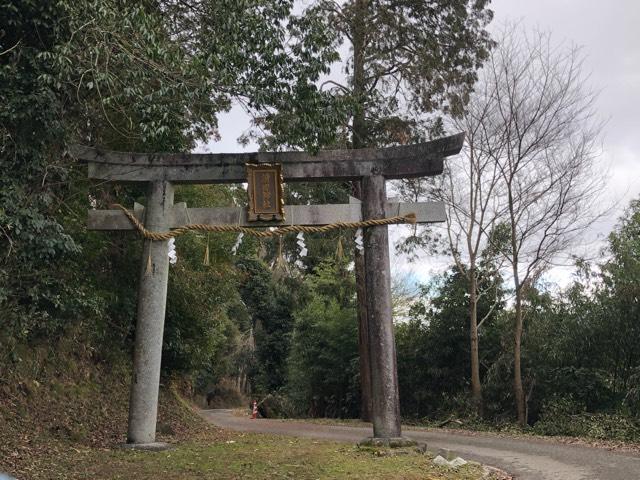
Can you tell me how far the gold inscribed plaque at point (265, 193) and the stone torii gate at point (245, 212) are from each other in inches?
4.0

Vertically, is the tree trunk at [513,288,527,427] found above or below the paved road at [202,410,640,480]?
above

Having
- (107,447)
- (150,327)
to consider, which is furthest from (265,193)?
(107,447)

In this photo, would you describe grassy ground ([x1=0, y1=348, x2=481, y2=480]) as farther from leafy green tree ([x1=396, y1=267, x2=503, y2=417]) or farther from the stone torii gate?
leafy green tree ([x1=396, y1=267, x2=503, y2=417])

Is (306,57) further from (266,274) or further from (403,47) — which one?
(266,274)

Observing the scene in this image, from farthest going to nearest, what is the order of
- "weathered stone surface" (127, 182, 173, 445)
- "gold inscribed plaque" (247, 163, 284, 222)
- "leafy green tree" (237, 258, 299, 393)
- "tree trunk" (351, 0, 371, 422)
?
"leafy green tree" (237, 258, 299, 393)
"tree trunk" (351, 0, 371, 422)
"gold inscribed plaque" (247, 163, 284, 222)
"weathered stone surface" (127, 182, 173, 445)

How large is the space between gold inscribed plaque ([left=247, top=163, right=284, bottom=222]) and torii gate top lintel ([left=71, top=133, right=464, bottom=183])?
146 mm

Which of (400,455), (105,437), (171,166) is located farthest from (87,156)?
(400,455)

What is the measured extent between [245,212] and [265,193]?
0.45 metres

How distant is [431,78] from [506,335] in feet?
23.6

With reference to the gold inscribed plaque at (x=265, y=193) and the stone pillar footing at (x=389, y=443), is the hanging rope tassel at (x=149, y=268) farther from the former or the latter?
the stone pillar footing at (x=389, y=443)

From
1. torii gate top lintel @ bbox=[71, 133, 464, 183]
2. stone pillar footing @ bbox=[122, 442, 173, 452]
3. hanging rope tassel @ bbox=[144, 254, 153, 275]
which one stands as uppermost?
torii gate top lintel @ bbox=[71, 133, 464, 183]

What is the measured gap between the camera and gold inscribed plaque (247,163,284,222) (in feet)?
28.3

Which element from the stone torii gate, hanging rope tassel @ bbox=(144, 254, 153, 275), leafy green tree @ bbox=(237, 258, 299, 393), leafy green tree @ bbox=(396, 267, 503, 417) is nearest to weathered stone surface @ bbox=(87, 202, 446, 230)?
the stone torii gate

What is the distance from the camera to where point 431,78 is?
47.8 feet
